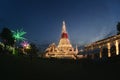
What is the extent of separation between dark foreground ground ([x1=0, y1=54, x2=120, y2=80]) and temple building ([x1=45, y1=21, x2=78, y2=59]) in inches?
2217

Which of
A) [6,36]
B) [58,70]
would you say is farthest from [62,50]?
[58,70]

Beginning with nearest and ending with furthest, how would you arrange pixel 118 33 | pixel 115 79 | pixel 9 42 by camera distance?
pixel 115 79 < pixel 9 42 < pixel 118 33

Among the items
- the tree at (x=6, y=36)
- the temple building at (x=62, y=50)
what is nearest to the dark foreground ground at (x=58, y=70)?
the tree at (x=6, y=36)

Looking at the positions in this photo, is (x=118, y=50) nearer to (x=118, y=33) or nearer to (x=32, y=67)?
(x=118, y=33)

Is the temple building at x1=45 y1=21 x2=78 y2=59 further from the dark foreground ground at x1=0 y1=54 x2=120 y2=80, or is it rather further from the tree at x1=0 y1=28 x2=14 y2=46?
the dark foreground ground at x1=0 y1=54 x2=120 y2=80

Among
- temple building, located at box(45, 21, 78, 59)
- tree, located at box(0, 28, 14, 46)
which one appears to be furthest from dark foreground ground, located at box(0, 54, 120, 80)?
temple building, located at box(45, 21, 78, 59)

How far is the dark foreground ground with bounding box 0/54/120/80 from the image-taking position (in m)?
41.1

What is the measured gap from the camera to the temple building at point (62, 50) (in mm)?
114394

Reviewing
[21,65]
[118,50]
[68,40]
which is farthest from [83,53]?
[21,65]

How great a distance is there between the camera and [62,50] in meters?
118

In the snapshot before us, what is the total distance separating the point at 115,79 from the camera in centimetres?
4241

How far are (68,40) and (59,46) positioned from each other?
728 centimetres

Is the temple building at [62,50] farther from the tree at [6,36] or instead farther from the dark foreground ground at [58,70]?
the dark foreground ground at [58,70]

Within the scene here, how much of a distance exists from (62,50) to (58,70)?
70.6 metres
